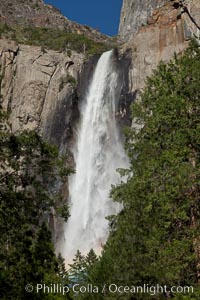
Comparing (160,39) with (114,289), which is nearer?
(114,289)

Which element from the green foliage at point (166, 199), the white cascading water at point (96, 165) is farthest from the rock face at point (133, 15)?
the green foliage at point (166, 199)

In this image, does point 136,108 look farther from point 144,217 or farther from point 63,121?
point 63,121

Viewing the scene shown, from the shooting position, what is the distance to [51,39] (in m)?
65.1

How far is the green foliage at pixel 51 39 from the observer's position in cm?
6056

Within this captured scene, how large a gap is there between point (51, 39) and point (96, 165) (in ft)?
91.0

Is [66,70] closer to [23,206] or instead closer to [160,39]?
[160,39]

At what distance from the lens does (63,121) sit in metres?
47.5

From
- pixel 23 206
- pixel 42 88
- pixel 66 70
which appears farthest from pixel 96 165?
pixel 23 206

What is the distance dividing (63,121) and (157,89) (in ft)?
108

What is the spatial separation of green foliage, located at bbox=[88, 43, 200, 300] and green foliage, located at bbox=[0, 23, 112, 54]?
141 ft

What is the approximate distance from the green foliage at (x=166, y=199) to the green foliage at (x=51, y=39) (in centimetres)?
4283

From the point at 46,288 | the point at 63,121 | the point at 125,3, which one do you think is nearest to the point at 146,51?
the point at 63,121

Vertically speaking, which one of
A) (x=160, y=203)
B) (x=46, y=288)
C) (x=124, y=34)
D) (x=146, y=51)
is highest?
(x=124, y=34)

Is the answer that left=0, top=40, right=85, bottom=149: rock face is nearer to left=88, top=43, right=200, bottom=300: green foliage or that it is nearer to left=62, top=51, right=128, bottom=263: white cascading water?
left=62, top=51, right=128, bottom=263: white cascading water
